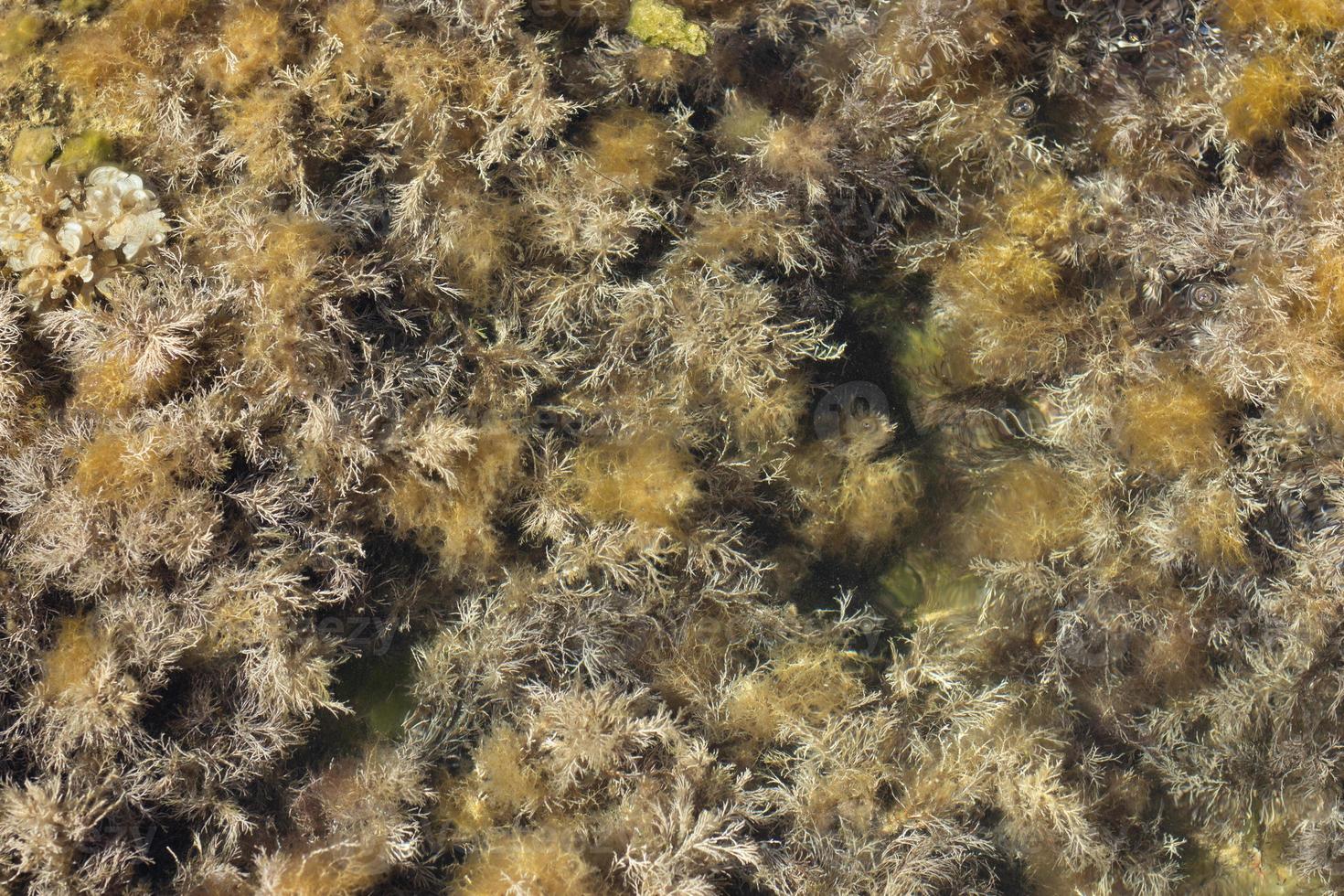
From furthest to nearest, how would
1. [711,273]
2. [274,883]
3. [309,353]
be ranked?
1. [711,273]
2. [309,353]
3. [274,883]

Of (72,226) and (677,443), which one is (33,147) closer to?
(72,226)

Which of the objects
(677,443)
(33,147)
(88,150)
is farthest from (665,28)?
(33,147)

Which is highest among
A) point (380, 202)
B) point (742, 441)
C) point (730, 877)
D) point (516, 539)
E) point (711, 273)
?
point (380, 202)

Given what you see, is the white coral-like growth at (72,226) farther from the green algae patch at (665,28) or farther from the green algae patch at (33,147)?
the green algae patch at (665,28)

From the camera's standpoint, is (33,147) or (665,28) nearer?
(33,147)

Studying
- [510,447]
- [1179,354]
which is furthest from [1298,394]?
[510,447]

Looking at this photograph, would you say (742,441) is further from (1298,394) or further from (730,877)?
(1298,394)
